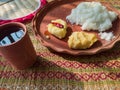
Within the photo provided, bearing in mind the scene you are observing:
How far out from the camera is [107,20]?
33.1 inches

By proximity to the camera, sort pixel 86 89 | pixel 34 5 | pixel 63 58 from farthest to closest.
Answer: pixel 34 5 < pixel 63 58 < pixel 86 89

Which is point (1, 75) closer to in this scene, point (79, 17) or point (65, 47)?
point (65, 47)

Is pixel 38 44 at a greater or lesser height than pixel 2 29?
lesser

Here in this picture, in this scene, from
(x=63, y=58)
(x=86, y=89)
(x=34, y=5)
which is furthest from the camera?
(x=34, y=5)

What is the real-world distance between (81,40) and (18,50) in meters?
0.21

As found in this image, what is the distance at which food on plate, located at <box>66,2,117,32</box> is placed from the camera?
0.84 m

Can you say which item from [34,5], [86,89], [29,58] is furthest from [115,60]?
[34,5]

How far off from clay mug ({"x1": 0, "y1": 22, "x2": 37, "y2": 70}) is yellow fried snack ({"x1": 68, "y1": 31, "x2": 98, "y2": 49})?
131mm

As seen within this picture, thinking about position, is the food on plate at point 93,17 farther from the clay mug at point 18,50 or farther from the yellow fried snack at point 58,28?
the clay mug at point 18,50

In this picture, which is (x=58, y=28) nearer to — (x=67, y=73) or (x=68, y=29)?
(x=68, y=29)

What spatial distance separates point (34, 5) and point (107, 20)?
1.19 ft

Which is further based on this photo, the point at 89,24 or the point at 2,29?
the point at 89,24

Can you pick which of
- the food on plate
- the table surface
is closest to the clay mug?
the table surface

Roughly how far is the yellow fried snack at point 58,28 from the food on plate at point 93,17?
61 mm
